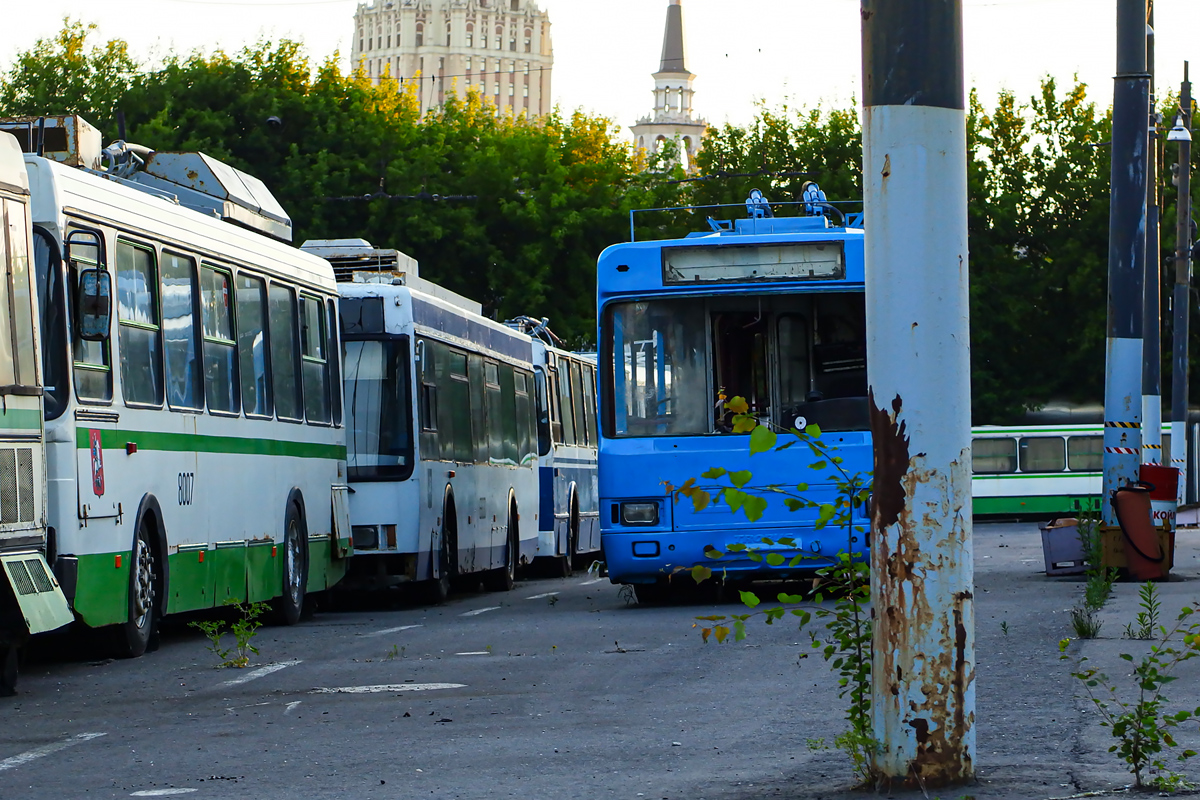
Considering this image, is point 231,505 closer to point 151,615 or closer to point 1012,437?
point 151,615

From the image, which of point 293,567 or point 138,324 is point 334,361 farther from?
point 138,324

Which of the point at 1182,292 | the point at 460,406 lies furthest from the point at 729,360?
the point at 1182,292

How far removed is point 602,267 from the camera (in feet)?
57.7

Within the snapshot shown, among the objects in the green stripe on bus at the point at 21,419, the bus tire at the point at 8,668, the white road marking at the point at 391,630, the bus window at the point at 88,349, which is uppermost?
the bus window at the point at 88,349

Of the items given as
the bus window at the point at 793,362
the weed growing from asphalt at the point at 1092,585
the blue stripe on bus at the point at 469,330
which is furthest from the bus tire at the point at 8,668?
the blue stripe on bus at the point at 469,330

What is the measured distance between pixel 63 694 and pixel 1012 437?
44.9 m

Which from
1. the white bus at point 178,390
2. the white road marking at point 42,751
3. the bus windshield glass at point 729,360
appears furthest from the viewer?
the bus windshield glass at point 729,360

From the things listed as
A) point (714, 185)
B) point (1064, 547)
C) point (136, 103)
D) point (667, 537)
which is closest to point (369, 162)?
point (136, 103)

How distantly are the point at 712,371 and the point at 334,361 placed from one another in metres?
3.40

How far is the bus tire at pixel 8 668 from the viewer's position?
36.1 ft

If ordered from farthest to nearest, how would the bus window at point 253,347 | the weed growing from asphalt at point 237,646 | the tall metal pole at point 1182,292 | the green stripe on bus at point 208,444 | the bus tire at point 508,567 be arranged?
the tall metal pole at point 1182,292 → the bus tire at point 508,567 → the bus window at point 253,347 → the weed growing from asphalt at point 237,646 → the green stripe on bus at point 208,444

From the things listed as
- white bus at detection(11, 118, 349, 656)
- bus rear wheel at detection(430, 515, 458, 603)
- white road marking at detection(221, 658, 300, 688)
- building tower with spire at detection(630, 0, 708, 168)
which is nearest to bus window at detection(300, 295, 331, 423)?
white bus at detection(11, 118, 349, 656)

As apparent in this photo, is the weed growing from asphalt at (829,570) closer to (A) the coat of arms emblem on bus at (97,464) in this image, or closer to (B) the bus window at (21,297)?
(B) the bus window at (21,297)

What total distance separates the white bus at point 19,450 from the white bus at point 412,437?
25.2ft
